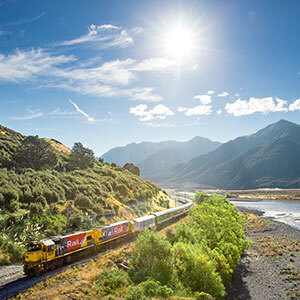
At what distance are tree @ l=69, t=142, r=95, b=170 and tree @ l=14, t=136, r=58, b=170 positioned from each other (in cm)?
736

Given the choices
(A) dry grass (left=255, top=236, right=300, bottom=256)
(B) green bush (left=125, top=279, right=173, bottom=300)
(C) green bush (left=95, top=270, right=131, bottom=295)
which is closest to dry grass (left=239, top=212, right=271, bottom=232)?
(A) dry grass (left=255, top=236, right=300, bottom=256)

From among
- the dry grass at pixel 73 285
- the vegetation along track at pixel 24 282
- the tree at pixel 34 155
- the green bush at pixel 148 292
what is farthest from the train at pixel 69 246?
the tree at pixel 34 155

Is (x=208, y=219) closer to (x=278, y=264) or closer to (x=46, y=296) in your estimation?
(x=278, y=264)

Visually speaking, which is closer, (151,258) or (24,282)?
(24,282)

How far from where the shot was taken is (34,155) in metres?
52.2

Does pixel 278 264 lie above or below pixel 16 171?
below

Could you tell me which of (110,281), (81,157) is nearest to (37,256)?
(110,281)

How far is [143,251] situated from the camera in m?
26.0

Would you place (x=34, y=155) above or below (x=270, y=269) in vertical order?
above

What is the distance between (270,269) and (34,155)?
1921 inches

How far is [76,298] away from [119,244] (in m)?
15.7

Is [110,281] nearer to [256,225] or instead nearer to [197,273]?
[197,273]

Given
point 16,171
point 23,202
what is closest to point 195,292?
point 23,202

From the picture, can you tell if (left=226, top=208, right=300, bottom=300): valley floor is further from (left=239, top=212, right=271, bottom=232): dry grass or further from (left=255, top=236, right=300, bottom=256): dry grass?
(left=239, top=212, right=271, bottom=232): dry grass
